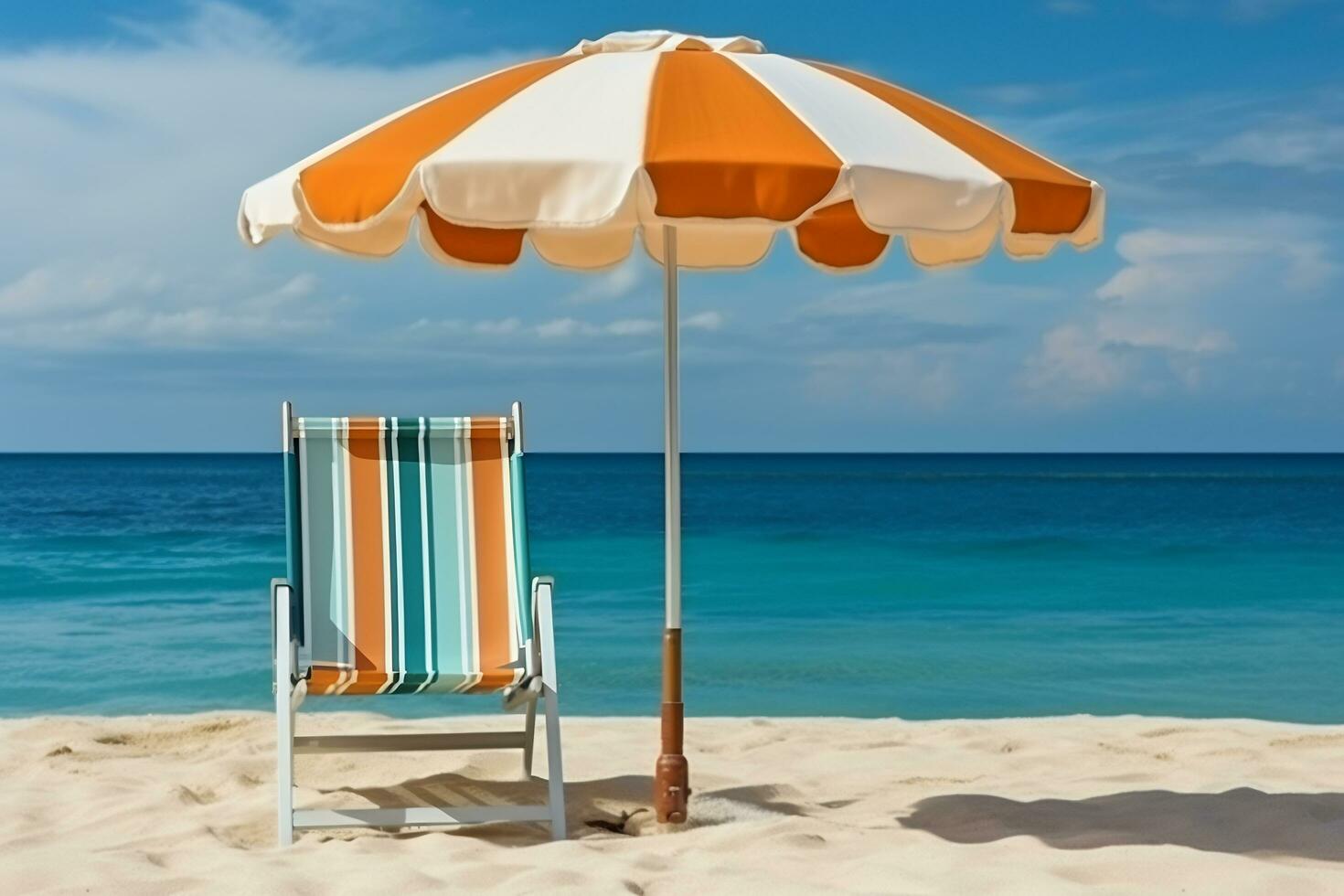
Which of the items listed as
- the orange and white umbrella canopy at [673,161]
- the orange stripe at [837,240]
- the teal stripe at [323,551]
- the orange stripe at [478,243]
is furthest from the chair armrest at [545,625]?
the orange stripe at [837,240]

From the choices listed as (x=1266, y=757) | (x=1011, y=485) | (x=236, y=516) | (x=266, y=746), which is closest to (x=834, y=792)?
(x=1266, y=757)

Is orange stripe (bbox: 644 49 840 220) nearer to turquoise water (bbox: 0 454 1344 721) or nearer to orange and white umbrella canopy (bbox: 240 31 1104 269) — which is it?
orange and white umbrella canopy (bbox: 240 31 1104 269)

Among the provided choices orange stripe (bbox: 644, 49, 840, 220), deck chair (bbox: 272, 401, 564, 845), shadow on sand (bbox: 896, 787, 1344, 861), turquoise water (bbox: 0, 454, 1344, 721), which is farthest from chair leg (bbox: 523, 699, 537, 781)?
turquoise water (bbox: 0, 454, 1344, 721)

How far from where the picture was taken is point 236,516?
98.6ft

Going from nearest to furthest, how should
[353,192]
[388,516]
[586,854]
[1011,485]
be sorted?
1. [353,192]
2. [586,854]
3. [388,516]
4. [1011,485]

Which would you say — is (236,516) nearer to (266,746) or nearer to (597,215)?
(266,746)

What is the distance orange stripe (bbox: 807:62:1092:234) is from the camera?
3.49m

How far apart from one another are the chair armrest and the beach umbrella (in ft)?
1.05

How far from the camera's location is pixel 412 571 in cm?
442

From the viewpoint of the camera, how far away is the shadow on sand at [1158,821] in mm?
3822

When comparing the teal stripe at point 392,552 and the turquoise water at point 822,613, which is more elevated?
the teal stripe at point 392,552

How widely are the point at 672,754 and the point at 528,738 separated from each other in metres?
0.64

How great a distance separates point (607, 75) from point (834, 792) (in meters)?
2.33

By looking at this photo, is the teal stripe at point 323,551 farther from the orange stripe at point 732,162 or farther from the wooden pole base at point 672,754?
the orange stripe at point 732,162
